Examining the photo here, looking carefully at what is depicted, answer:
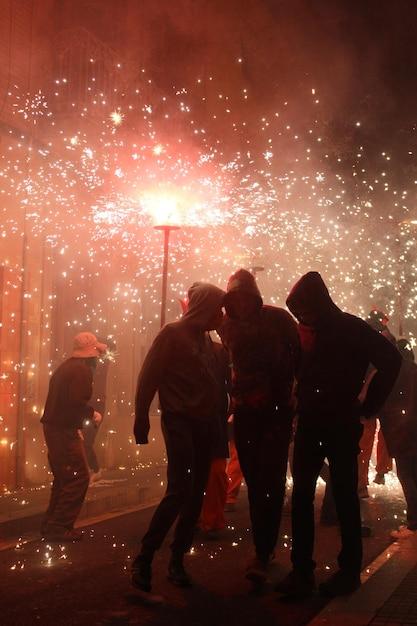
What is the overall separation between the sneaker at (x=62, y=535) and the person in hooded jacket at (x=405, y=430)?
269 cm

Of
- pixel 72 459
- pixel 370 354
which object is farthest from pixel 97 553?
pixel 370 354

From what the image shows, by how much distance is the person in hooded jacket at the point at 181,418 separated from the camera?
5.00 meters

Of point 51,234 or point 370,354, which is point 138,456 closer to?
point 51,234

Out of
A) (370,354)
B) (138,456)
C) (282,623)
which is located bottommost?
(138,456)

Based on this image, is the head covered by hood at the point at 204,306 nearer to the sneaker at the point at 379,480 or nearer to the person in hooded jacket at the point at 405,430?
the person in hooded jacket at the point at 405,430

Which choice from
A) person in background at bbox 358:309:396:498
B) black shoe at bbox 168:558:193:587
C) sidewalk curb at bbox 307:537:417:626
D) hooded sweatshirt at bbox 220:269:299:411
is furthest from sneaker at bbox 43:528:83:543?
person in background at bbox 358:309:396:498

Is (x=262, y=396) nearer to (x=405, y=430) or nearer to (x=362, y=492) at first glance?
(x=405, y=430)

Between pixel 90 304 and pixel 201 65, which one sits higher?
pixel 201 65

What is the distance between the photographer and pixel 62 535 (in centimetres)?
694

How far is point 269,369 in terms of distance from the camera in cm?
530

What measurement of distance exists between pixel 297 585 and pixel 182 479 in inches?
34.3

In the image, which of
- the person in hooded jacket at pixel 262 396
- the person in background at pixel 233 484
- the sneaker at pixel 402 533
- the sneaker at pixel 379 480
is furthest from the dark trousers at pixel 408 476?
the sneaker at pixel 379 480

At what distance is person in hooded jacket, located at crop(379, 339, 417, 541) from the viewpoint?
734 centimetres

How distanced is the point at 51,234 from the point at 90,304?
64.3 inches
